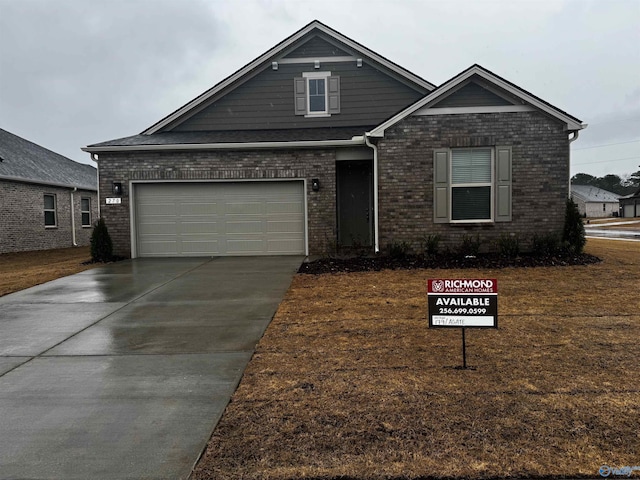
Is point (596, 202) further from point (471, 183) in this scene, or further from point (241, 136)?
point (241, 136)

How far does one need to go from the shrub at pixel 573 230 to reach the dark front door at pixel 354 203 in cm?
526

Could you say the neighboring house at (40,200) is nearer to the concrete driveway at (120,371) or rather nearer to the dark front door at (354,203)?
the concrete driveway at (120,371)

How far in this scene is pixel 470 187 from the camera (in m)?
11.1

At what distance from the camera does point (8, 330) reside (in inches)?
230

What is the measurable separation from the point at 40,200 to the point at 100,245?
8147mm

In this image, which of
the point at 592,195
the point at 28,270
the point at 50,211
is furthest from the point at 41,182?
A: the point at 592,195

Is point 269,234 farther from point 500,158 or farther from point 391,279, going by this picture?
point 500,158

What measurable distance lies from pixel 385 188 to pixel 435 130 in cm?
187

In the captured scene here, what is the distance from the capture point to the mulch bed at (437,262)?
10023mm

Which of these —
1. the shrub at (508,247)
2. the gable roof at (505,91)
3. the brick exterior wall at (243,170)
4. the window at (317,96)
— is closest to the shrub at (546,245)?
the shrub at (508,247)

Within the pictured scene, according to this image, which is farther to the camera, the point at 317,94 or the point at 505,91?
the point at 317,94

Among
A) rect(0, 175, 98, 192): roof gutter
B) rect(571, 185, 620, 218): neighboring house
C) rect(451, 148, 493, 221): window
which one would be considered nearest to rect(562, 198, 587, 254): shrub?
rect(451, 148, 493, 221): window

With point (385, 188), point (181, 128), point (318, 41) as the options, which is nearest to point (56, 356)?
point (385, 188)

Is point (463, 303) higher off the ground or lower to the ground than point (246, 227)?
lower
